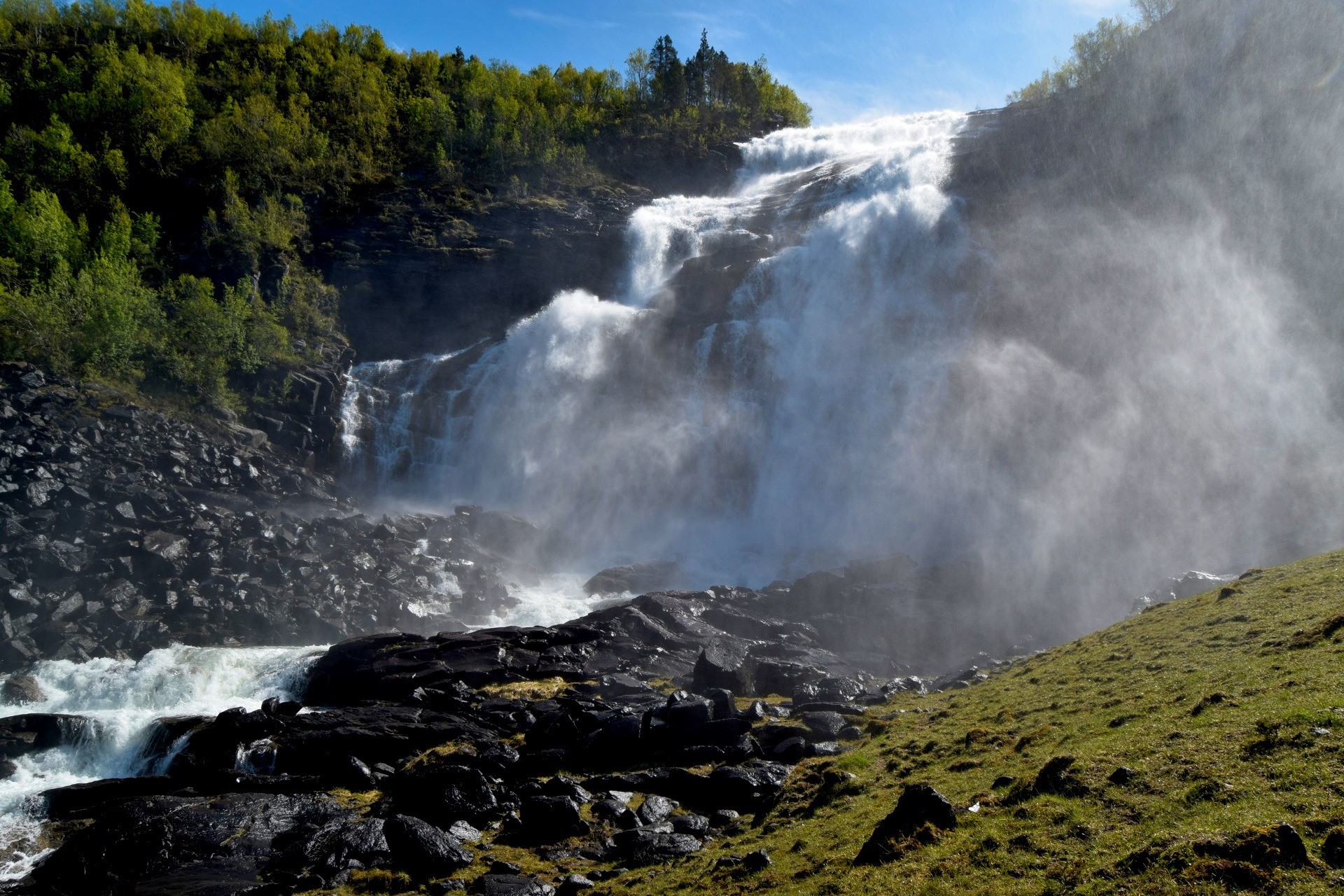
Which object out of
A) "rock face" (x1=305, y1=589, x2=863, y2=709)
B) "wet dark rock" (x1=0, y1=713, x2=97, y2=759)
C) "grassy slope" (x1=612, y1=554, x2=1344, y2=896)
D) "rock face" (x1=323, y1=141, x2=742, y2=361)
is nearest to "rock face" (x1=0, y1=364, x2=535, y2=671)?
"wet dark rock" (x1=0, y1=713, x2=97, y2=759)

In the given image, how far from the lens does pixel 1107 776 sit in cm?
948

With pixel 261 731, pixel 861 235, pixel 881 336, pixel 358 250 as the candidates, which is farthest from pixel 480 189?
pixel 261 731

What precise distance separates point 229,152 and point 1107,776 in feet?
286

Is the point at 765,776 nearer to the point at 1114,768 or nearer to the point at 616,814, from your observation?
the point at 616,814

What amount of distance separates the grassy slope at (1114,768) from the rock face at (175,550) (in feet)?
86.7

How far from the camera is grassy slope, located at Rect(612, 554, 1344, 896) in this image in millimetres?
7474

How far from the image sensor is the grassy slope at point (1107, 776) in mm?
7316

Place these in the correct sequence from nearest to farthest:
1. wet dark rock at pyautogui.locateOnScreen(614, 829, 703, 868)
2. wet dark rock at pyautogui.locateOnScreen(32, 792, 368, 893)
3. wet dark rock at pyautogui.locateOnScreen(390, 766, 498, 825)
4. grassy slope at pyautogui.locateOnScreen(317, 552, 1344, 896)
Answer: grassy slope at pyautogui.locateOnScreen(317, 552, 1344, 896), wet dark rock at pyautogui.locateOnScreen(614, 829, 703, 868), wet dark rock at pyautogui.locateOnScreen(32, 792, 368, 893), wet dark rock at pyautogui.locateOnScreen(390, 766, 498, 825)

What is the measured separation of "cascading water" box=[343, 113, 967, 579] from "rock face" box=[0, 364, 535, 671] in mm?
10009

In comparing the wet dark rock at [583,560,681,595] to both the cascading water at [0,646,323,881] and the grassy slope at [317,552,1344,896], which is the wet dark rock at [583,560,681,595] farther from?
the grassy slope at [317,552,1344,896]

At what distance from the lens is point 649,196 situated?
85812 mm

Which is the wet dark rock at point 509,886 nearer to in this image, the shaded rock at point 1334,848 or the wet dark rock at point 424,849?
the wet dark rock at point 424,849

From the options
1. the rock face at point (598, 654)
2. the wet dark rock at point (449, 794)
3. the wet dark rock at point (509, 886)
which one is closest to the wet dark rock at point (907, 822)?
the wet dark rock at point (509, 886)

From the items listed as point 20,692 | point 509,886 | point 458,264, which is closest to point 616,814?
point 509,886
